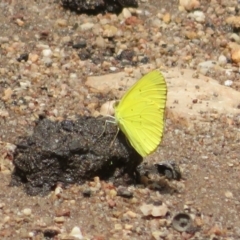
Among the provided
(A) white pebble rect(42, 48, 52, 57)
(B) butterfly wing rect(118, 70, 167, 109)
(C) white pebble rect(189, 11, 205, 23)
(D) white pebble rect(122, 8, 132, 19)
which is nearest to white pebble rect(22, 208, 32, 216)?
(B) butterfly wing rect(118, 70, 167, 109)

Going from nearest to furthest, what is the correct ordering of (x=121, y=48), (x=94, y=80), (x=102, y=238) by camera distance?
(x=102, y=238) → (x=94, y=80) → (x=121, y=48)

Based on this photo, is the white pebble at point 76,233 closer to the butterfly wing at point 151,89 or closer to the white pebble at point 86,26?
the butterfly wing at point 151,89

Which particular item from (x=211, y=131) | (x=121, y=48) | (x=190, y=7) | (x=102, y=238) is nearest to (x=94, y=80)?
(x=121, y=48)

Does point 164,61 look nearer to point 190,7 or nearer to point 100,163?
point 190,7

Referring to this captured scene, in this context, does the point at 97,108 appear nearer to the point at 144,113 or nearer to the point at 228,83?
the point at 144,113

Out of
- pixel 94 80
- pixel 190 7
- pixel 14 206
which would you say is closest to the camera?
pixel 14 206

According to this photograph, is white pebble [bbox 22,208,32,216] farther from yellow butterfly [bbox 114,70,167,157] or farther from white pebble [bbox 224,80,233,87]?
white pebble [bbox 224,80,233,87]

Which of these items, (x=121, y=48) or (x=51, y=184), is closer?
(x=51, y=184)
